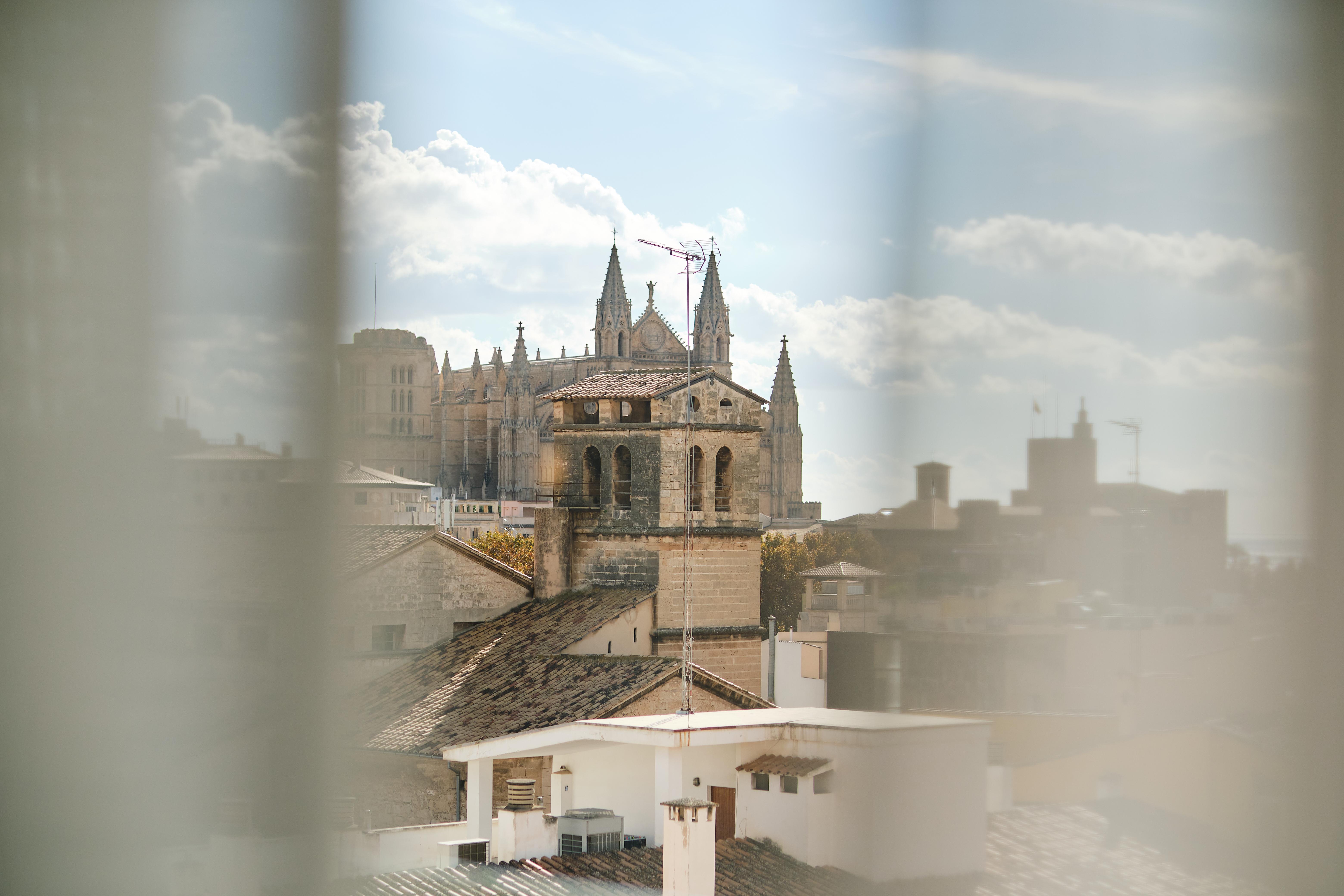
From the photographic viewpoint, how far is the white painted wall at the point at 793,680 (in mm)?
5617

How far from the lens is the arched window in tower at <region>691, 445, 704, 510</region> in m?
7.58

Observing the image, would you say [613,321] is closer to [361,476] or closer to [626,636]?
[626,636]

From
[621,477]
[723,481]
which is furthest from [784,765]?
[621,477]

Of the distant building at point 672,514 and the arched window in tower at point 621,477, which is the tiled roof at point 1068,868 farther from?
the arched window in tower at point 621,477

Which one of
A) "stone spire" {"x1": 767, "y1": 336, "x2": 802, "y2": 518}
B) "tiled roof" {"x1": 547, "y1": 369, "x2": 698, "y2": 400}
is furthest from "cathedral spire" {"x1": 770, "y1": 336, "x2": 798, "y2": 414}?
"tiled roof" {"x1": 547, "y1": 369, "x2": 698, "y2": 400}

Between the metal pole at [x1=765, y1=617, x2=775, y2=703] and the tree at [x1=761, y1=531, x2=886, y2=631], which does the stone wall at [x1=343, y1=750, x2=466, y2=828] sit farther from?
the tree at [x1=761, y1=531, x2=886, y2=631]

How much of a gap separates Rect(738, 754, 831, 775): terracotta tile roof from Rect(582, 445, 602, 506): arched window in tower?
4.45 metres

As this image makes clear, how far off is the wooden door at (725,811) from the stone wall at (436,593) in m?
3.19

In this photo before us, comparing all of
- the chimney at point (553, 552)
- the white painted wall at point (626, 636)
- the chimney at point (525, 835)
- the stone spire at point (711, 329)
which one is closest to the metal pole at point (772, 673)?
the white painted wall at point (626, 636)

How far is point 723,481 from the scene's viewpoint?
7.78 m

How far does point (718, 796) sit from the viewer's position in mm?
3742

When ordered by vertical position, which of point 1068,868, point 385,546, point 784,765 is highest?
point 385,546

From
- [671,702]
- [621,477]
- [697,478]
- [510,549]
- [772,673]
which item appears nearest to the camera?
[671,702]

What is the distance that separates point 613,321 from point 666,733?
2523 cm
